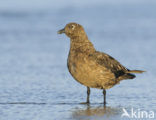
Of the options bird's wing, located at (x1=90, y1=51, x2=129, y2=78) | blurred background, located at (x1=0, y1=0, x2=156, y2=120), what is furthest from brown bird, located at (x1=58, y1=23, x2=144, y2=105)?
blurred background, located at (x1=0, y1=0, x2=156, y2=120)

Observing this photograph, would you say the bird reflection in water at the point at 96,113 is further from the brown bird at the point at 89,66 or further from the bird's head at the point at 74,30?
the bird's head at the point at 74,30

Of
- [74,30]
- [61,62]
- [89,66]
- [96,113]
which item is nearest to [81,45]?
[74,30]

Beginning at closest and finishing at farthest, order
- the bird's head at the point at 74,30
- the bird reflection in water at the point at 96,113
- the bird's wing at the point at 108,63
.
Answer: the bird reflection in water at the point at 96,113
the bird's wing at the point at 108,63
the bird's head at the point at 74,30

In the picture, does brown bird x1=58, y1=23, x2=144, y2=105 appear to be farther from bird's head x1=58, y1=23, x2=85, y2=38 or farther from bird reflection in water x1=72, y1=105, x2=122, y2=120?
bird reflection in water x1=72, y1=105, x2=122, y2=120

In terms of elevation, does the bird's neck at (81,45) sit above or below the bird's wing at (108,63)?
above

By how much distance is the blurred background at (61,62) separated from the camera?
8203 mm

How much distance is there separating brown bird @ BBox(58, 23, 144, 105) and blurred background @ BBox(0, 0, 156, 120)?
40cm

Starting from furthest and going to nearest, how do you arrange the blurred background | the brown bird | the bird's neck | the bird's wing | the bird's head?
the bird's head < the bird's neck < the bird's wing < the brown bird < the blurred background

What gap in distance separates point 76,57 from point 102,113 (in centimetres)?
117

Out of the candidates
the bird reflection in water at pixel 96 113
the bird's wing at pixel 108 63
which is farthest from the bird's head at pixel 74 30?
the bird reflection in water at pixel 96 113

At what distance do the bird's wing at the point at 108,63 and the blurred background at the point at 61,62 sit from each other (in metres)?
0.50

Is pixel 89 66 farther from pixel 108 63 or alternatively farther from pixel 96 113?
pixel 96 113

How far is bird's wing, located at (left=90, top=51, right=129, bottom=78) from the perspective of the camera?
8641 millimetres

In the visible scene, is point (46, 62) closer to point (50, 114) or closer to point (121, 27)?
point (50, 114)
